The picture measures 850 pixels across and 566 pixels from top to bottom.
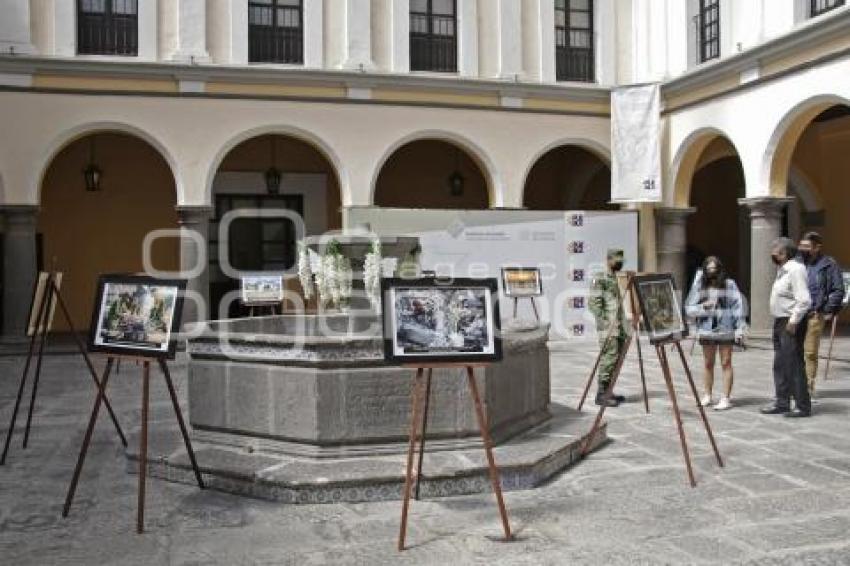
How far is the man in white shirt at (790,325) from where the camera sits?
7582 mm

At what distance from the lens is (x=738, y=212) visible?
20.0 m

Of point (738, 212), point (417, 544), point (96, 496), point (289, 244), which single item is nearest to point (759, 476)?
point (417, 544)

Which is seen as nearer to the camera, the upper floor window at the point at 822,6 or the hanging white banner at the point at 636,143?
the upper floor window at the point at 822,6

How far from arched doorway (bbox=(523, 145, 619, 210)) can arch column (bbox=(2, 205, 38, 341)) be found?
9998 mm

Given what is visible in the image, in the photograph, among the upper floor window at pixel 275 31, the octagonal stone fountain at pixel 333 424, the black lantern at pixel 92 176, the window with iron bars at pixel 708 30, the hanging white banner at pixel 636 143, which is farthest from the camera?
the hanging white banner at pixel 636 143

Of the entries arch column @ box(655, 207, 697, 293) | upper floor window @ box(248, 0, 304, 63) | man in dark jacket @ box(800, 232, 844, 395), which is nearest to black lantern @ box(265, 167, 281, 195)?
upper floor window @ box(248, 0, 304, 63)

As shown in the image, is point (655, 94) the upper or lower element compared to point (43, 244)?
upper

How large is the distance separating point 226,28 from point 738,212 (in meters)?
12.0

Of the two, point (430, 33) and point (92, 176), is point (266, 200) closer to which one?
point (92, 176)

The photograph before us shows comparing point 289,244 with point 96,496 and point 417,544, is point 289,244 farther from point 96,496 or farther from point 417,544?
point 417,544

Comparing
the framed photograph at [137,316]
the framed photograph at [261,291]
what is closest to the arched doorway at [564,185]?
the framed photograph at [261,291]

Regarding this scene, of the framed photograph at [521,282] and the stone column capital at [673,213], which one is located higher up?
the stone column capital at [673,213]

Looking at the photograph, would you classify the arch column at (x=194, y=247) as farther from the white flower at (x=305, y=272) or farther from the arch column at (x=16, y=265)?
the white flower at (x=305, y=272)

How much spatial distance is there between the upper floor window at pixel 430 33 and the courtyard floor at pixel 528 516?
1010 cm
